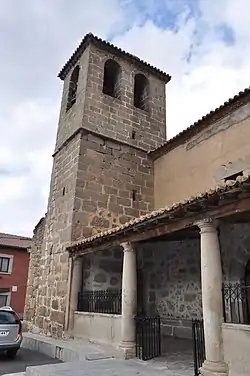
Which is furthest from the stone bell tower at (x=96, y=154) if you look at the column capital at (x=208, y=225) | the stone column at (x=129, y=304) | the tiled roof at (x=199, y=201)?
the column capital at (x=208, y=225)

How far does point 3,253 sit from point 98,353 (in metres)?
18.4

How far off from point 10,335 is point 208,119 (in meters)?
7.53

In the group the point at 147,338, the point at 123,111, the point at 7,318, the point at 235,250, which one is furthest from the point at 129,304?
the point at 123,111

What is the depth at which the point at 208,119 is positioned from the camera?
9.16 m

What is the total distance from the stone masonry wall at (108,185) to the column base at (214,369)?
18.3 feet

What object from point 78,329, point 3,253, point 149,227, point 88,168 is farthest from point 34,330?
point 3,253

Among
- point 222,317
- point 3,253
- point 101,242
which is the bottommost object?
point 222,317

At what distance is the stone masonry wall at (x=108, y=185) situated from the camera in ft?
32.2

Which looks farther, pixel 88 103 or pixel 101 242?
pixel 88 103

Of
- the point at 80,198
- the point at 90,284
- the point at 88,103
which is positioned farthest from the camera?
the point at 88,103

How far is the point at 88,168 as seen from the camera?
10.3 meters

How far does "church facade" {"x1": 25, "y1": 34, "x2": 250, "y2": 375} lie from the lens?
16.5ft

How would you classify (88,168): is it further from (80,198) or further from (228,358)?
(228,358)

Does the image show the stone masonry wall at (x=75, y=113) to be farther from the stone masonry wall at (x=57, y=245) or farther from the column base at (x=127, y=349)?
the column base at (x=127, y=349)
